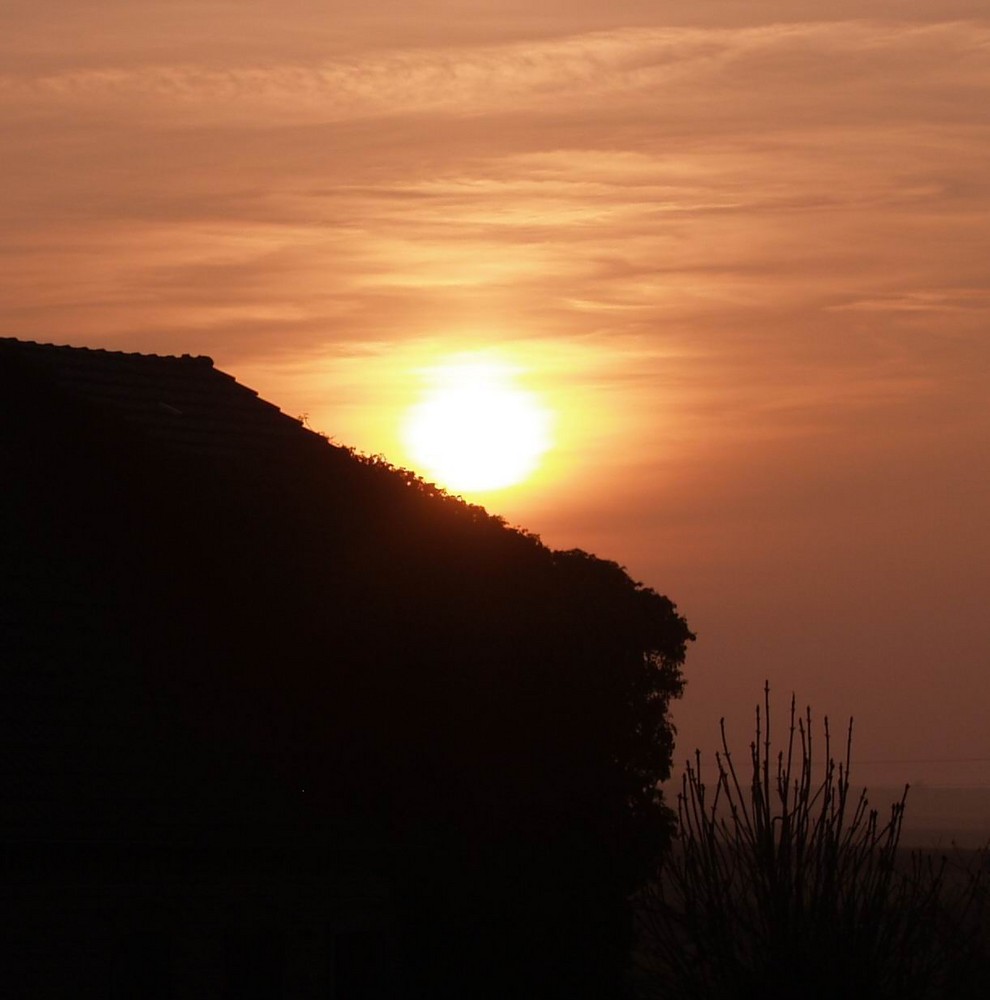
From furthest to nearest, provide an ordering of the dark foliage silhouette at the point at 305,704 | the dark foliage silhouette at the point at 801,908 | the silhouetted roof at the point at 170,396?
the silhouetted roof at the point at 170,396
the dark foliage silhouette at the point at 305,704
the dark foliage silhouette at the point at 801,908

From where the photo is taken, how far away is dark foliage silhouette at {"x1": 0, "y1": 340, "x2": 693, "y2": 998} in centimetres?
1602

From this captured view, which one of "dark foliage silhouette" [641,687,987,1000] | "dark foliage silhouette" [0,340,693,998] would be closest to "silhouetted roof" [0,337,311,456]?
"dark foliage silhouette" [0,340,693,998]

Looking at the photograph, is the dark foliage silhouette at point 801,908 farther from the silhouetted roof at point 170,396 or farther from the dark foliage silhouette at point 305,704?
the silhouetted roof at point 170,396

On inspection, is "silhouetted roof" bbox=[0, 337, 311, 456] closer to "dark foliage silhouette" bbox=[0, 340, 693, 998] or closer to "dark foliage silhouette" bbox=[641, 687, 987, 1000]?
"dark foliage silhouette" bbox=[0, 340, 693, 998]

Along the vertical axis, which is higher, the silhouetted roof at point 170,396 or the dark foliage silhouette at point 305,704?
the silhouetted roof at point 170,396

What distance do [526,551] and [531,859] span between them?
16.0ft

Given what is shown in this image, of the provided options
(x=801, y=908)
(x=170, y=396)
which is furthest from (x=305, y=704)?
(x=801, y=908)

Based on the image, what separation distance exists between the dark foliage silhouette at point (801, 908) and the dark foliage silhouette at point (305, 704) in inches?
298

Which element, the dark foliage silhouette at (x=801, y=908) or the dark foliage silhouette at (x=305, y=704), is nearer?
the dark foliage silhouette at (x=801, y=908)

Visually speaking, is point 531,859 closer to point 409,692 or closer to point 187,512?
point 409,692

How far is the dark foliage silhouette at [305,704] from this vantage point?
16.0m

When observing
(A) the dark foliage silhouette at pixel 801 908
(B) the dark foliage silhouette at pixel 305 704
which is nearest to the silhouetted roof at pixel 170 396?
(B) the dark foliage silhouette at pixel 305 704

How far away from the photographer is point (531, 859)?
58.3 feet

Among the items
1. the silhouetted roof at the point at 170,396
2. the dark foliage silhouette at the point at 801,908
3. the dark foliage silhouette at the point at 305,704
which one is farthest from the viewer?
the silhouetted roof at the point at 170,396
